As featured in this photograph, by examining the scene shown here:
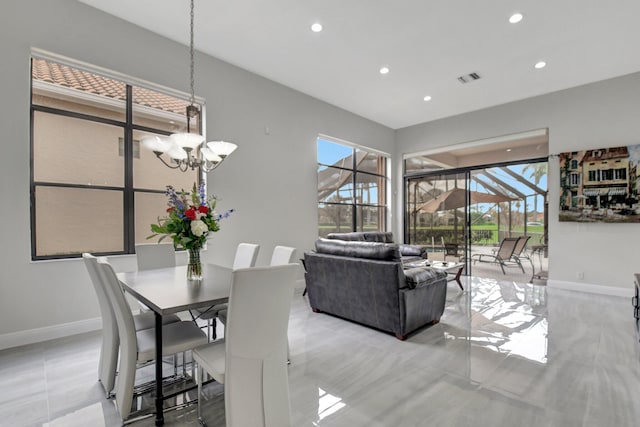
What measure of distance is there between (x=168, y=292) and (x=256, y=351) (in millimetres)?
819

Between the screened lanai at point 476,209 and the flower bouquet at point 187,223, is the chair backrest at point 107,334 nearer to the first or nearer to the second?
the flower bouquet at point 187,223

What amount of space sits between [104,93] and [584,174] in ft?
23.3

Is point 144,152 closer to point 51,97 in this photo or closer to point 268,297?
point 51,97

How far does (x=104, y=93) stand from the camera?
351 centimetres

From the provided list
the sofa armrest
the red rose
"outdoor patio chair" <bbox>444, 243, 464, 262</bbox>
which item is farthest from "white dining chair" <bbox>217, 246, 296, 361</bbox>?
"outdoor patio chair" <bbox>444, 243, 464, 262</bbox>

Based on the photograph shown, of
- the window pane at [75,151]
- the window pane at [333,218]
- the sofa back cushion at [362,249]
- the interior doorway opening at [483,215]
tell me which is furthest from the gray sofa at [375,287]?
the interior doorway opening at [483,215]

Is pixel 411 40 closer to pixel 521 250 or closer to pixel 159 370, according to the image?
pixel 159 370

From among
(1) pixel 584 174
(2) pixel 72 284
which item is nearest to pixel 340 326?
(2) pixel 72 284

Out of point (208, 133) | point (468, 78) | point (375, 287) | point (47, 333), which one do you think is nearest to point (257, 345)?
point (375, 287)

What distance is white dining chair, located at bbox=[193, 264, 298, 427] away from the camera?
1.47m

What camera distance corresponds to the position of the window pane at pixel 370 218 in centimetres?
668

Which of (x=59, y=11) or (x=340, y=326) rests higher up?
(x=59, y=11)

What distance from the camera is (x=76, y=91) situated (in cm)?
333

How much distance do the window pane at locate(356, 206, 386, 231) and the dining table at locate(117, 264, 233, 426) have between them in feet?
14.3
